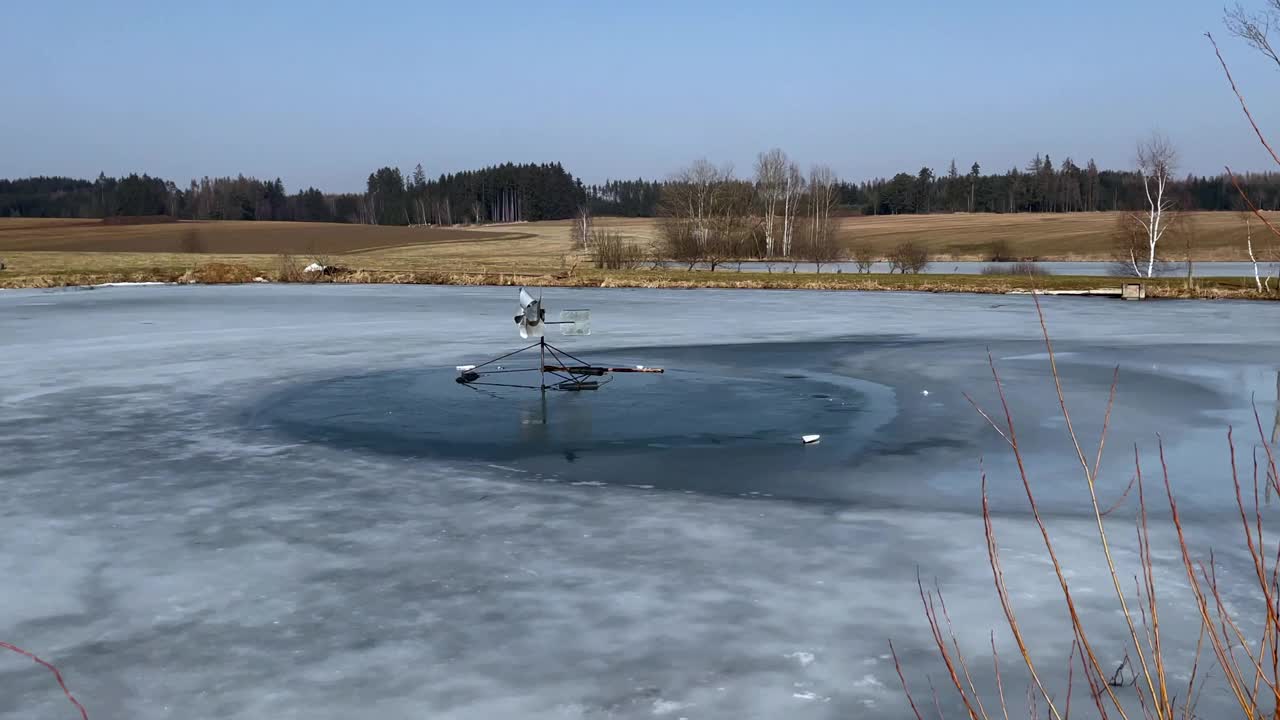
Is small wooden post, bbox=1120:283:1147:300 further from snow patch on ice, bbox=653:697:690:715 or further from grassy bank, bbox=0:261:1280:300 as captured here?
snow patch on ice, bbox=653:697:690:715

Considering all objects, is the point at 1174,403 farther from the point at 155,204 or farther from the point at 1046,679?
the point at 155,204

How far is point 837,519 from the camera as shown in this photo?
22.1 feet

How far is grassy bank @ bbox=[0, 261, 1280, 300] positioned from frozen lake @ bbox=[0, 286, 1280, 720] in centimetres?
1796

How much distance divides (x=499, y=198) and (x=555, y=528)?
479ft

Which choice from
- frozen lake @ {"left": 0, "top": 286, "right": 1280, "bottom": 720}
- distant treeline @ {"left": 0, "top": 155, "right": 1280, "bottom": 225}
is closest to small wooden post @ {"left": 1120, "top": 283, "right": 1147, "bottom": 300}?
frozen lake @ {"left": 0, "top": 286, "right": 1280, "bottom": 720}

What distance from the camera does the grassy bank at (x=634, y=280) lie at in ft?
107

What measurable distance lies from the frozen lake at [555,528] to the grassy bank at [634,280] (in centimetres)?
1796

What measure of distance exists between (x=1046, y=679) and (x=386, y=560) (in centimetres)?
333

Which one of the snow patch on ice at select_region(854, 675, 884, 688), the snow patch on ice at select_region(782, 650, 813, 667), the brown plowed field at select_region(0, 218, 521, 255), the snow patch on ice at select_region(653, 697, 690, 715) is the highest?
the brown plowed field at select_region(0, 218, 521, 255)

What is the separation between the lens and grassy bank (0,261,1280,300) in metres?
32.5

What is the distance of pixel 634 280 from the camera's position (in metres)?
35.3

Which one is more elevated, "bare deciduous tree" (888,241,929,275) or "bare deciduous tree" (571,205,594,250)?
"bare deciduous tree" (571,205,594,250)

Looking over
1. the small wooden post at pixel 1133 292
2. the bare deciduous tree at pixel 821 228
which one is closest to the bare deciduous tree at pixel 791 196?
the bare deciduous tree at pixel 821 228

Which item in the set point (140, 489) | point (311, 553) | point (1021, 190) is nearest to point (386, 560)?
point (311, 553)
